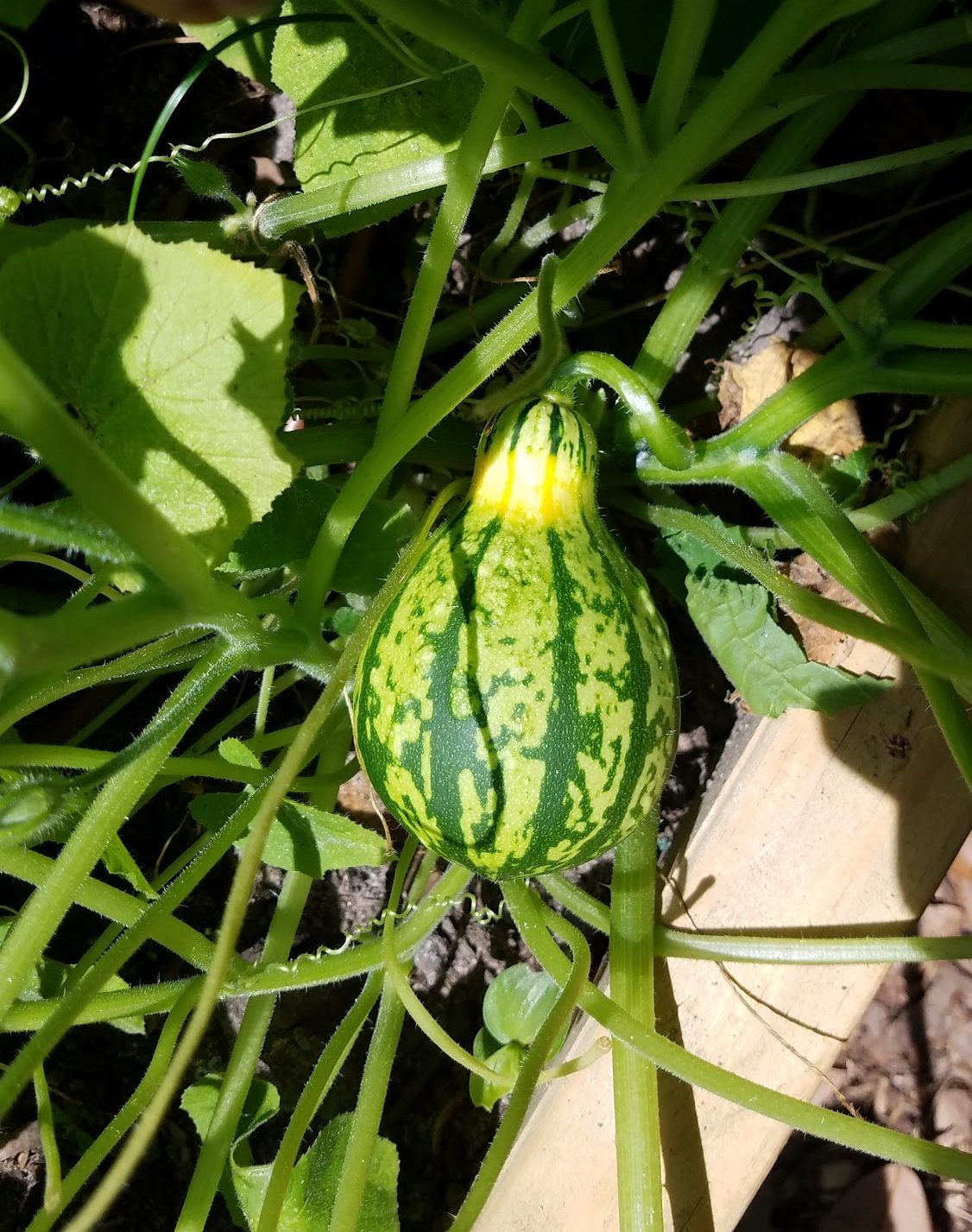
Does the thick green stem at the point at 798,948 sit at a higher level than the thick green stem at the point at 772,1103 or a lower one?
higher

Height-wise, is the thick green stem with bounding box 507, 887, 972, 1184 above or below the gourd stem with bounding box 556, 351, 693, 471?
below

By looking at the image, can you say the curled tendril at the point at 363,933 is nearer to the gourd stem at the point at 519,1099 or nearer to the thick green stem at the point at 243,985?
the thick green stem at the point at 243,985

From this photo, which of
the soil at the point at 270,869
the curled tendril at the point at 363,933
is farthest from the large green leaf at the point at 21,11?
the curled tendril at the point at 363,933

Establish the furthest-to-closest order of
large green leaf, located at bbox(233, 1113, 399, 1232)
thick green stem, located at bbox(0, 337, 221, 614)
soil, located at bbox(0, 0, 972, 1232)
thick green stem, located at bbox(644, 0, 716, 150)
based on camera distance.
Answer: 1. soil, located at bbox(0, 0, 972, 1232)
2. large green leaf, located at bbox(233, 1113, 399, 1232)
3. thick green stem, located at bbox(644, 0, 716, 150)
4. thick green stem, located at bbox(0, 337, 221, 614)

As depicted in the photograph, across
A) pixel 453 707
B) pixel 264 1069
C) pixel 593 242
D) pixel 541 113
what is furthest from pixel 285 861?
pixel 541 113

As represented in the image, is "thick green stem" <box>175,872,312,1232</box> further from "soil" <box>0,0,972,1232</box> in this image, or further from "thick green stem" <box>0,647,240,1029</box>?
"thick green stem" <box>0,647,240,1029</box>

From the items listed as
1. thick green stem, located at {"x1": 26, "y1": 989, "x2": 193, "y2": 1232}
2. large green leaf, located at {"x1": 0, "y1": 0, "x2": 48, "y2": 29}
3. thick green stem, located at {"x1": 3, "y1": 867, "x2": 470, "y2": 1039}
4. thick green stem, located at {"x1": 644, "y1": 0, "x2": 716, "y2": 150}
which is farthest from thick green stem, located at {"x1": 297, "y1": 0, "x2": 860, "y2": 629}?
large green leaf, located at {"x1": 0, "y1": 0, "x2": 48, "y2": 29}

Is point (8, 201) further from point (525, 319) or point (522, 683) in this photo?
point (522, 683)

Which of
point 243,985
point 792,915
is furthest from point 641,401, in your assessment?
point 243,985
